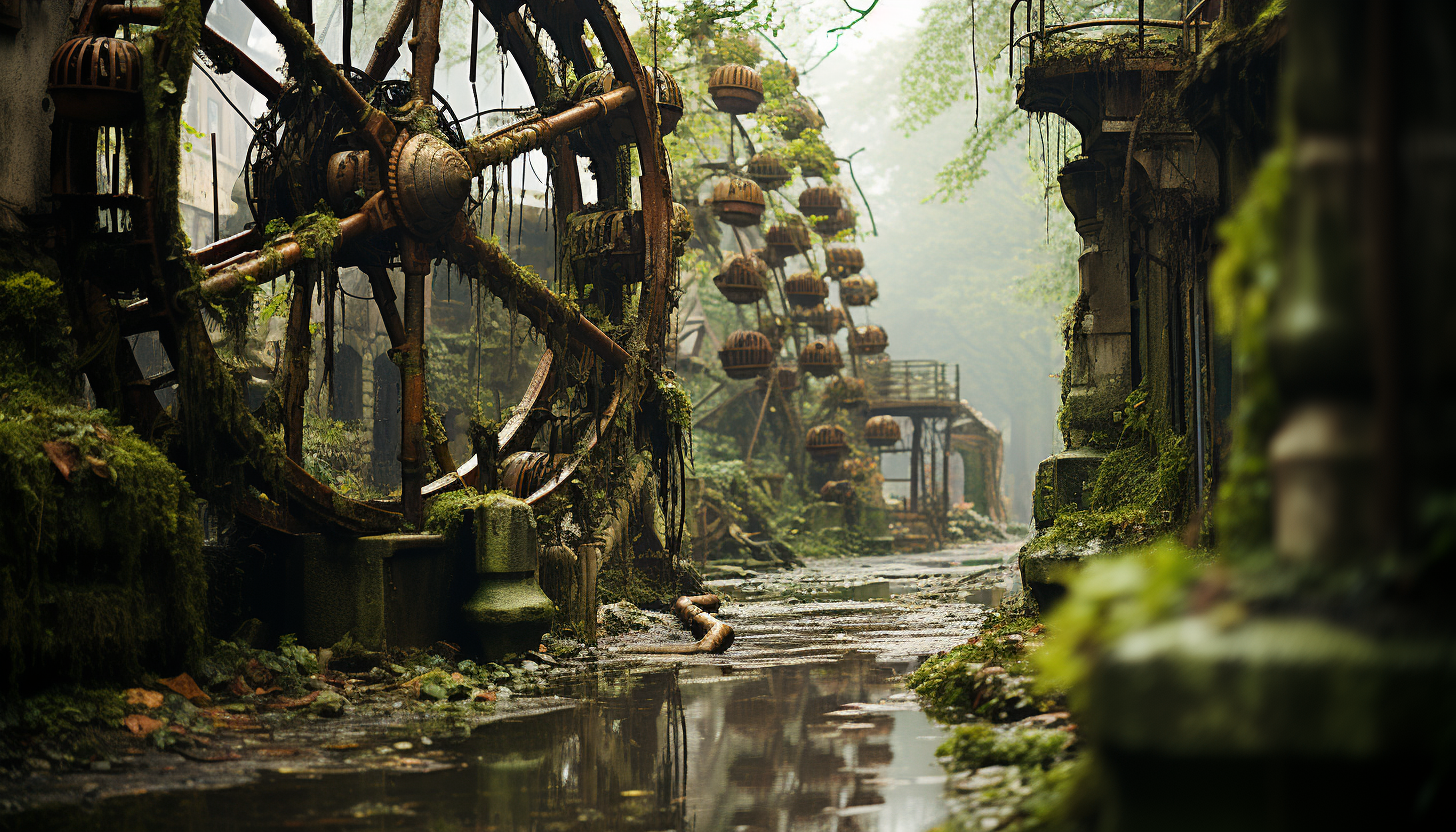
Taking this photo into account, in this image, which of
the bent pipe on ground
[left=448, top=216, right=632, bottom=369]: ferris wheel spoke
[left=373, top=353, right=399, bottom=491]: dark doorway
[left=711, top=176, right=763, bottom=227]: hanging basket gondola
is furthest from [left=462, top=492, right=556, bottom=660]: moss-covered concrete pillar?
[left=373, top=353, right=399, bottom=491]: dark doorway

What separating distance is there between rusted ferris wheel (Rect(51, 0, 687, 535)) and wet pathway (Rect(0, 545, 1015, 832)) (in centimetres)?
253

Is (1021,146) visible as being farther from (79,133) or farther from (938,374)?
(79,133)

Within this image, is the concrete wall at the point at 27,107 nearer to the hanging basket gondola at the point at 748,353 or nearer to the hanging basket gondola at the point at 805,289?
the hanging basket gondola at the point at 748,353

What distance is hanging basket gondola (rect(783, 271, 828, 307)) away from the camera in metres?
29.5

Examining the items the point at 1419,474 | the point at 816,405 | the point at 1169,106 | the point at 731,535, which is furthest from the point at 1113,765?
the point at 816,405

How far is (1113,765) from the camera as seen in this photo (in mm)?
1914

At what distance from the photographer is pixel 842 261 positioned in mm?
30844

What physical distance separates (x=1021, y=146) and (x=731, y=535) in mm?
33256

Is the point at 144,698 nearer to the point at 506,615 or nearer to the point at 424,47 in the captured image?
the point at 506,615

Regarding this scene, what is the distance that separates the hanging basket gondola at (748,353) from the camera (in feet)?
81.8

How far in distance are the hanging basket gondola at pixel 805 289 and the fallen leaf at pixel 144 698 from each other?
2390 centimetres

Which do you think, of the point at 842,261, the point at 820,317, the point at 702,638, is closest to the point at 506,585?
the point at 702,638

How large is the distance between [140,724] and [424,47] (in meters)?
6.13

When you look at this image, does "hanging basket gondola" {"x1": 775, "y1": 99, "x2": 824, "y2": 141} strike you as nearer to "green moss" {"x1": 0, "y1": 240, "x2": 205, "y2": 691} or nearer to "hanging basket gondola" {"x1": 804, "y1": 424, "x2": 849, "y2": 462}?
"hanging basket gondola" {"x1": 804, "y1": 424, "x2": 849, "y2": 462}
